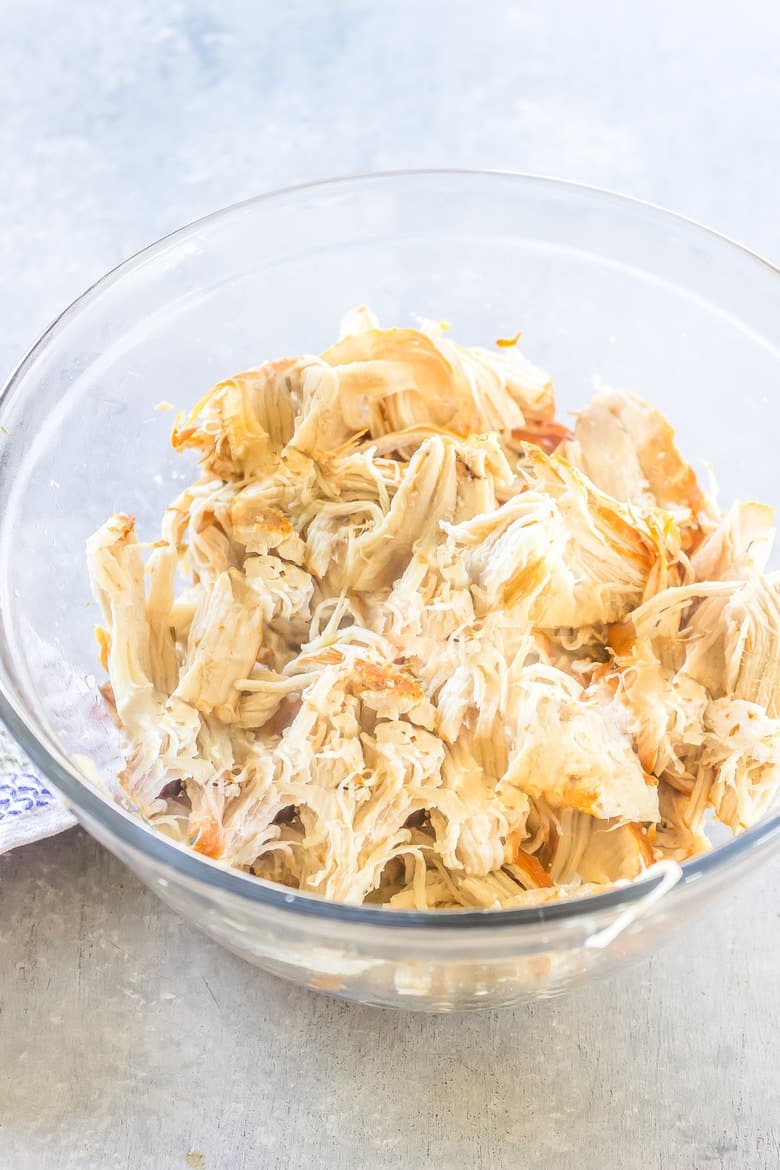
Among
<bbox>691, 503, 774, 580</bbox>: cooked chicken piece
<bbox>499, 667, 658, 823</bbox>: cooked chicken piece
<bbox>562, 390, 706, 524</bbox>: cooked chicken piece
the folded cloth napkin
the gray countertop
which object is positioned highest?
<bbox>562, 390, 706, 524</bbox>: cooked chicken piece

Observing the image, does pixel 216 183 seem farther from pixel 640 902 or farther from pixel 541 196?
pixel 640 902

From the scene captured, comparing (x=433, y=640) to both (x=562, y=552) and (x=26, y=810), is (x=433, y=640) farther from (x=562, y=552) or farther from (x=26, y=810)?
(x=26, y=810)

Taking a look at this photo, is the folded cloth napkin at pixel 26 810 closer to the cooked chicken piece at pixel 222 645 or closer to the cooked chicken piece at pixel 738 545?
the cooked chicken piece at pixel 222 645

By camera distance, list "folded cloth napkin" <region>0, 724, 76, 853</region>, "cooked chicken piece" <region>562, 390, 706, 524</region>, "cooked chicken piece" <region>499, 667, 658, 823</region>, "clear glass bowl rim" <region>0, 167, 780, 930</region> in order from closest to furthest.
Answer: "clear glass bowl rim" <region>0, 167, 780, 930</region> → "cooked chicken piece" <region>499, 667, 658, 823</region> → "folded cloth napkin" <region>0, 724, 76, 853</region> → "cooked chicken piece" <region>562, 390, 706, 524</region>

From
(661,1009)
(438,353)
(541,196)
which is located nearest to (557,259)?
(541,196)

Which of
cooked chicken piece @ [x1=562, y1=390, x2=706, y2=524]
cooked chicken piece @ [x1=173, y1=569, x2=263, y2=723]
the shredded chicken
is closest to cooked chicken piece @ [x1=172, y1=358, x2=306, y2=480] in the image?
the shredded chicken

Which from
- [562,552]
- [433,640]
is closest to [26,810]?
[433,640]

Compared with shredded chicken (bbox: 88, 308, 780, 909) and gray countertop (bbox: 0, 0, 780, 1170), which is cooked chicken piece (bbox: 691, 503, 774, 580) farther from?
gray countertop (bbox: 0, 0, 780, 1170)
